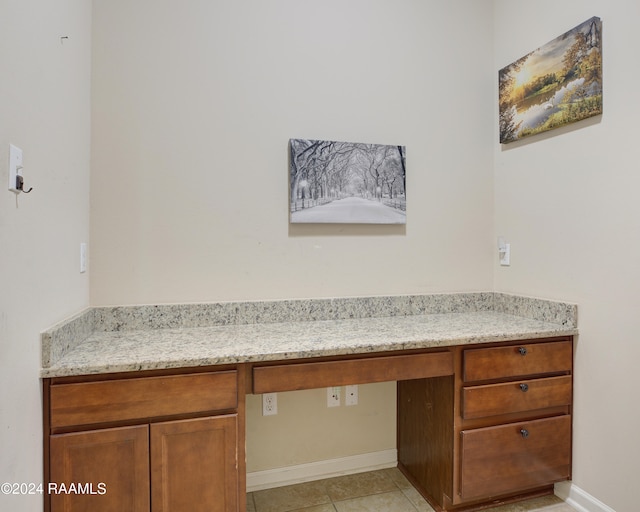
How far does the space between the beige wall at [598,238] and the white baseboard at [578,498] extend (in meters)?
0.03

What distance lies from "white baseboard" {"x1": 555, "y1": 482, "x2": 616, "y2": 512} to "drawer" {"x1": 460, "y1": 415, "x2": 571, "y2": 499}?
7 cm

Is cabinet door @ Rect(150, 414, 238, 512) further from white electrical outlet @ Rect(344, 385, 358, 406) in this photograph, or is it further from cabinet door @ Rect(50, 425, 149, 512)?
white electrical outlet @ Rect(344, 385, 358, 406)

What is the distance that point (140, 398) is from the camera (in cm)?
129

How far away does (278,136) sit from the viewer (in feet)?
6.38

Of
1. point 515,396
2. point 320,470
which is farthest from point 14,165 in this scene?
point 515,396

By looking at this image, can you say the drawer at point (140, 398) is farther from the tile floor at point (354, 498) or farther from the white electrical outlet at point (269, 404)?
the tile floor at point (354, 498)

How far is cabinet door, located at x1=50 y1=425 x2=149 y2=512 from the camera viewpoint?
1237 mm

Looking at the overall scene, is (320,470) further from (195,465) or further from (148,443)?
(148,443)

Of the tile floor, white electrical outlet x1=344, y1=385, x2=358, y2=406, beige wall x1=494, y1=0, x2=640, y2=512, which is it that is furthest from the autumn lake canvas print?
the tile floor

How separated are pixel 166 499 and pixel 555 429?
166cm

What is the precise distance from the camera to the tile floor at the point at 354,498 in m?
1.80

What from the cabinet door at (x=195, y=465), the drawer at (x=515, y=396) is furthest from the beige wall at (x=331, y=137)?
the cabinet door at (x=195, y=465)

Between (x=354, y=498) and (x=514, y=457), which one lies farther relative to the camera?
(x=354, y=498)

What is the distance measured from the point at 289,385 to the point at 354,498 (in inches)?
33.8
